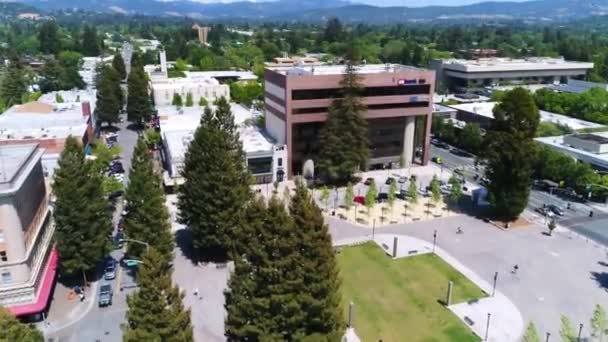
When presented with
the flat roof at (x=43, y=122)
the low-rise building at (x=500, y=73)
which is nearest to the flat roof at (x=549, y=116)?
the low-rise building at (x=500, y=73)

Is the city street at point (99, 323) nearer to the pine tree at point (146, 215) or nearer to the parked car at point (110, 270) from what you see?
the parked car at point (110, 270)

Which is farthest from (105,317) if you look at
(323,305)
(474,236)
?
(474,236)

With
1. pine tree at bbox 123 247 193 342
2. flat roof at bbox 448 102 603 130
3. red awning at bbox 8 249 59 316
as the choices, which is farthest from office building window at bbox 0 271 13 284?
flat roof at bbox 448 102 603 130

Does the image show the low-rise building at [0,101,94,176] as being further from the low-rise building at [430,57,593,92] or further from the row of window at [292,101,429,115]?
the low-rise building at [430,57,593,92]

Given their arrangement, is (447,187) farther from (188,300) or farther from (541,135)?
(188,300)

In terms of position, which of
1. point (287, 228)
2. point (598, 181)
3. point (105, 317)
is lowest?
point (105, 317)

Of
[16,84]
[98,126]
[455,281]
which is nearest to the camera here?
[455,281]

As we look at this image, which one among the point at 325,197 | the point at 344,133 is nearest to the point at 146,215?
the point at 325,197
